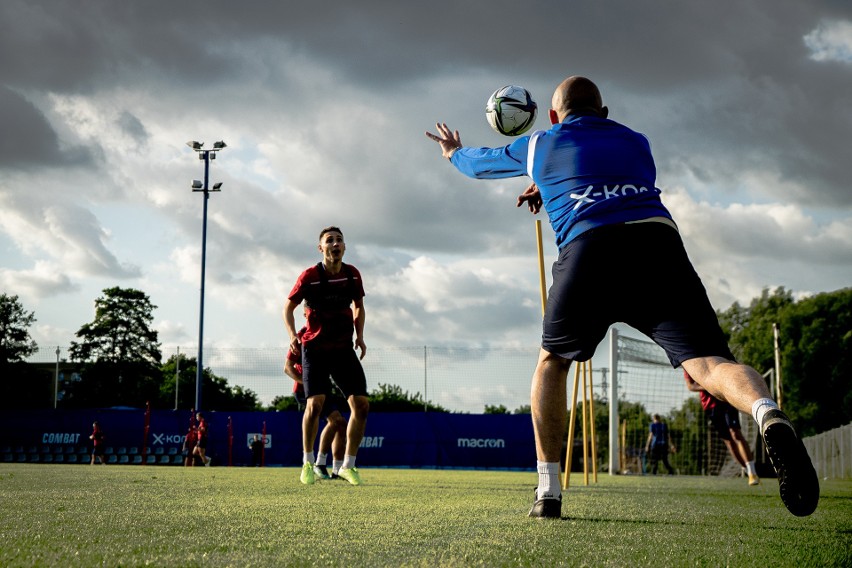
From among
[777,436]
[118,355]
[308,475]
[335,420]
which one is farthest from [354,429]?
[118,355]

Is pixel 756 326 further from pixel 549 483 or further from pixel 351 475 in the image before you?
pixel 549 483

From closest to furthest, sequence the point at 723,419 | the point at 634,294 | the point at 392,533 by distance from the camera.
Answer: the point at 392,533 → the point at 634,294 → the point at 723,419

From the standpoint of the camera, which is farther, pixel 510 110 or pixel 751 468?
pixel 751 468

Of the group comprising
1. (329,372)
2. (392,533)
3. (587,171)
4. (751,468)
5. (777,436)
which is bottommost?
(751,468)

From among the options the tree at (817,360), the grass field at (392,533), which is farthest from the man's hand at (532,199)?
the tree at (817,360)

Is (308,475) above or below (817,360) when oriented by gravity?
below

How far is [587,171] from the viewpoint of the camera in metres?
3.87

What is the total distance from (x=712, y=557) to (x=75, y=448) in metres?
28.0

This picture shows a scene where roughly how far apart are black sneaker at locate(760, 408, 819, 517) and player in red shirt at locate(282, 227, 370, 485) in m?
5.62

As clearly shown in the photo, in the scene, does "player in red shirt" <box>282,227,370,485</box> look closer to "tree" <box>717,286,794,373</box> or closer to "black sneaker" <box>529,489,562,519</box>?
"black sneaker" <box>529,489,562,519</box>

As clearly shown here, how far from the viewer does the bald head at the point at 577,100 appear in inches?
165

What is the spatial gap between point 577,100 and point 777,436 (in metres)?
1.98

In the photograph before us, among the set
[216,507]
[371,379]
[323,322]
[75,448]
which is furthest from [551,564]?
[75,448]

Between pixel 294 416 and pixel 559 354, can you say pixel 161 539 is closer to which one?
pixel 559 354
